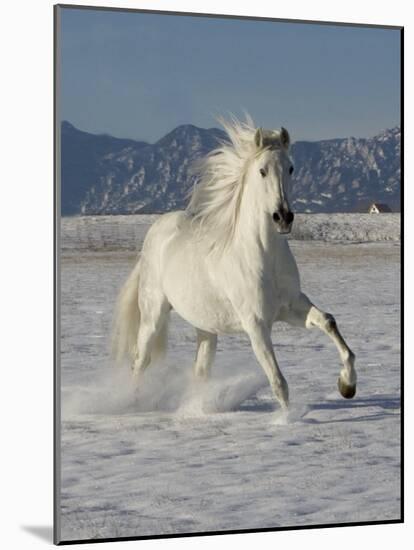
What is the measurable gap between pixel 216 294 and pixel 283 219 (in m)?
0.44

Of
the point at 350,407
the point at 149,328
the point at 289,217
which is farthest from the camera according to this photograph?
the point at 350,407

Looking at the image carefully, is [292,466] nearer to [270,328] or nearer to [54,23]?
[270,328]

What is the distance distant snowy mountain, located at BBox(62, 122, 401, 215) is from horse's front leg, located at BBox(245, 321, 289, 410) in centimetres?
57

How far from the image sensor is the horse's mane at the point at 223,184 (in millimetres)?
5738

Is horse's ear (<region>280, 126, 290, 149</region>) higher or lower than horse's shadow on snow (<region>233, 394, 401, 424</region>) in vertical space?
higher

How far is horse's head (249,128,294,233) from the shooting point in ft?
18.7

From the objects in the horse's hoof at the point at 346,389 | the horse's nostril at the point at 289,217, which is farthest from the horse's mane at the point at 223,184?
the horse's hoof at the point at 346,389

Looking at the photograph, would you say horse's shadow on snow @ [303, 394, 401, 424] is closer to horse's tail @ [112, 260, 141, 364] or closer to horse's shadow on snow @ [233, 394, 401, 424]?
horse's shadow on snow @ [233, 394, 401, 424]

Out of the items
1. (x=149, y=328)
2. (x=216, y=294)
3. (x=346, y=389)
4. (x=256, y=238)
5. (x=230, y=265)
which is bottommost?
(x=346, y=389)

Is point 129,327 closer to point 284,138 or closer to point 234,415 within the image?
point 234,415

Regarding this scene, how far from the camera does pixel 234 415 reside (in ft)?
19.2

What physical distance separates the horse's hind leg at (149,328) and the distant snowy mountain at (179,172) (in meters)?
0.44

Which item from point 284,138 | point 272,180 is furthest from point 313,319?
point 284,138

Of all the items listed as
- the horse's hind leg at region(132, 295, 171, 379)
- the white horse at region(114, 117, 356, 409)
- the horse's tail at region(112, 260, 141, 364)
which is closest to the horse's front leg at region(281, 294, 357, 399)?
the white horse at region(114, 117, 356, 409)
